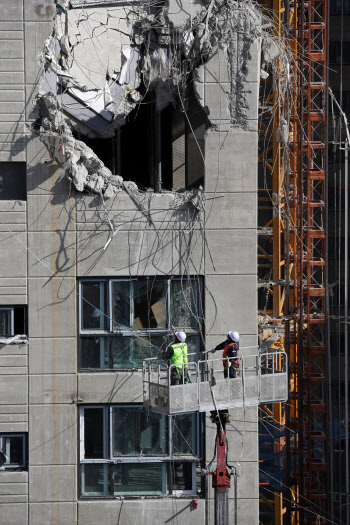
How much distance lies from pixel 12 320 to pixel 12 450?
112 inches

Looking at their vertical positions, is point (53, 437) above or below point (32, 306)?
below

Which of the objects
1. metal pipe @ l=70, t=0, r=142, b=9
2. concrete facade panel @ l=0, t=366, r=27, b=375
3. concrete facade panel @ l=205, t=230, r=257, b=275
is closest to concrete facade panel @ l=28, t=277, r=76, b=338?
concrete facade panel @ l=0, t=366, r=27, b=375

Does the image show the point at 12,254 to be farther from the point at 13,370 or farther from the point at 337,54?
the point at 337,54

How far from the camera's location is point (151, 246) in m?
18.0

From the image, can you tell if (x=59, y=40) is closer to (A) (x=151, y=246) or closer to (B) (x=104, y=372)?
(A) (x=151, y=246)

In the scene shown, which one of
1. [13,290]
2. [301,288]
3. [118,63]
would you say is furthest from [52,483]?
[301,288]

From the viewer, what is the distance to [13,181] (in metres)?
18.2

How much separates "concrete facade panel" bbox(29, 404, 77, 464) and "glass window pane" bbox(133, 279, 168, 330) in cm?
241

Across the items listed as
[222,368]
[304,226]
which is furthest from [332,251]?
[222,368]

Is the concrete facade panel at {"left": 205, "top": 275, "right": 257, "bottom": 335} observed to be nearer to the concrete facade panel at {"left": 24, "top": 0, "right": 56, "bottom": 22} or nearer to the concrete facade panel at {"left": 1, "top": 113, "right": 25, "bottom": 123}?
the concrete facade panel at {"left": 1, "top": 113, "right": 25, "bottom": 123}

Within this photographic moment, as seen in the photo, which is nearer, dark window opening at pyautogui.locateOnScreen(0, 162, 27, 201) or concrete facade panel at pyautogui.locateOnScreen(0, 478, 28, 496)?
concrete facade panel at pyautogui.locateOnScreen(0, 478, 28, 496)

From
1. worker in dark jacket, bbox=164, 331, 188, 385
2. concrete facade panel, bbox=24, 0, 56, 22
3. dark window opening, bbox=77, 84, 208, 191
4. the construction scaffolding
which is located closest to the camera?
worker in dark jacket, bbox=164, 331, 188, 385

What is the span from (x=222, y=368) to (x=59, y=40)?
8034 millimetres

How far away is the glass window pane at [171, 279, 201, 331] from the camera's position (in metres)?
18.1
